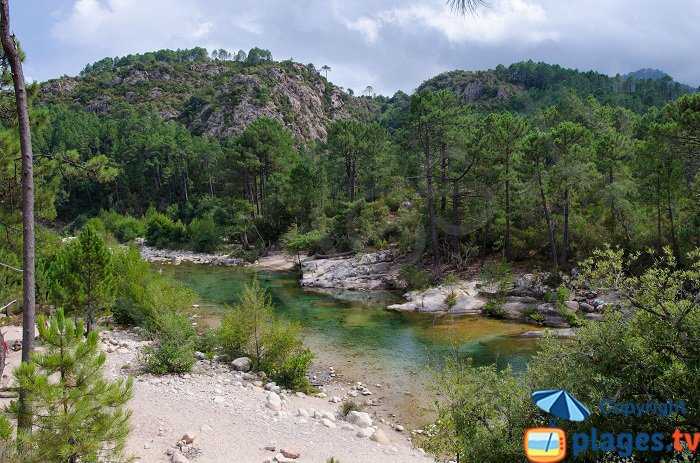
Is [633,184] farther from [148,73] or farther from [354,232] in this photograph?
[148,73]

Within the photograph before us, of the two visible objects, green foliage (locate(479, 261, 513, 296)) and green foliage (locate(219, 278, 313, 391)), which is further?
green foliage (locate(479, 261, 513, 296))

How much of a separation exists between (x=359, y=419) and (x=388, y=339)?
24.6 feet

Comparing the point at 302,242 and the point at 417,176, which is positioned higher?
the point at 417,176

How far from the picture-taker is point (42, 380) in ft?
18.2

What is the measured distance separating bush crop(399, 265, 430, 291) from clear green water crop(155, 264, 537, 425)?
1.39 metres

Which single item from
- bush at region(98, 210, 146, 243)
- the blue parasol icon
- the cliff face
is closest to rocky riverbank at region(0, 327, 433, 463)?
the blue parasol icon

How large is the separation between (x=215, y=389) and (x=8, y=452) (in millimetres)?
6198

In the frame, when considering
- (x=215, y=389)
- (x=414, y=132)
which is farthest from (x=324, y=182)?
(x=215, y=389)

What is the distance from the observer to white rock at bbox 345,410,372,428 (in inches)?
420

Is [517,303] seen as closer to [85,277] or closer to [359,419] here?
[359,419]

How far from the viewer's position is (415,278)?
2702cm

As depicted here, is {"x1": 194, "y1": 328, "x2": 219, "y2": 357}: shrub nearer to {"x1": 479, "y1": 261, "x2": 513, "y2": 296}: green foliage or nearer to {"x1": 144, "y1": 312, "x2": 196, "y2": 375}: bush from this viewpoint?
{"x1": 144, "y1": 312, "x2": 196, "y2": 375}: bush

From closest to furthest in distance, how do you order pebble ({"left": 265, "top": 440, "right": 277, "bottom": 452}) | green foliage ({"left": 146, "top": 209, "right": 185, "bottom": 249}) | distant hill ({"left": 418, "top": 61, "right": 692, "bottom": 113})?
pebble ({"left": 265, "top": 440, "right": 277, "bottom": 452}), green foliage ({"left": 146, "top": 209, "right": 185, "bottom": 249}), distant hill ({"left": 418, "top": 61, "right": 692, "bottom": 113})

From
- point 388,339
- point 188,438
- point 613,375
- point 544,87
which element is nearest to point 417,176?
point 388,339
